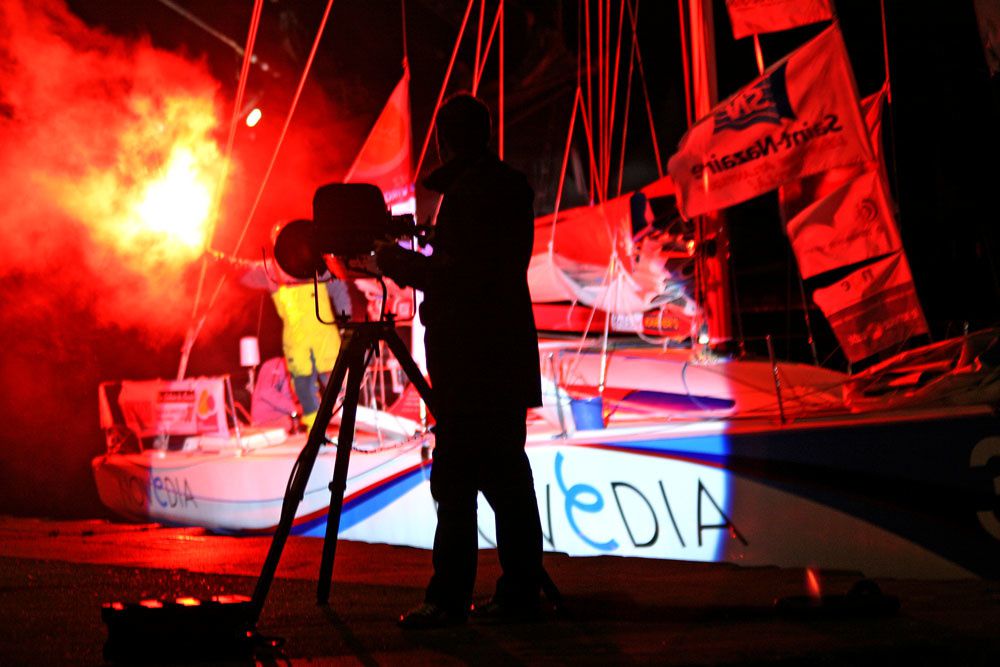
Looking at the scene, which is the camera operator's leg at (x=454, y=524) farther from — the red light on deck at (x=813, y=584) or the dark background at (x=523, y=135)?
the dark background at (x=523, y=135)

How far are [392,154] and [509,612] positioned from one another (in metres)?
4.27

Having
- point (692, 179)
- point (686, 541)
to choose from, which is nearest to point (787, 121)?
point (692, 179)

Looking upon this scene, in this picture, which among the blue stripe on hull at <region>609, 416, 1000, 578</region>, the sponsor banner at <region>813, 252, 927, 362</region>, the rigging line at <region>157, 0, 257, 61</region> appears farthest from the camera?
the rigging line at <region>157, 0, 257, 61</region>

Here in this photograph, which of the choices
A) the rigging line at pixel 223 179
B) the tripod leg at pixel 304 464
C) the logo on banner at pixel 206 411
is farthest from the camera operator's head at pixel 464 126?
the logo on banner at pixel 206 411

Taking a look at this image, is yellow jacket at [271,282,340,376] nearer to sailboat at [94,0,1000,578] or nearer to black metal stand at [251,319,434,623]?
sailboat at [94,0,1000,578]

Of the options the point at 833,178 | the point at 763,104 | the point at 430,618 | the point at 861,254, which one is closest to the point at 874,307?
the point at 861,254

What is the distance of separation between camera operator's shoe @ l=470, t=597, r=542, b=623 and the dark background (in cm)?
449

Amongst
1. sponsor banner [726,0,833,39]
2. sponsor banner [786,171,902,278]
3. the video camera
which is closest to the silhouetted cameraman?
the video camera

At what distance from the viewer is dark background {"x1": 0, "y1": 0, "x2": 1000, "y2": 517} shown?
8016 millimetres

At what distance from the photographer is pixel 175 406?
718 centimetres

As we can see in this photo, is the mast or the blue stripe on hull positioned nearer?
the blue stripe on hull

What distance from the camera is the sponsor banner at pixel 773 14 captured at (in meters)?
4.74

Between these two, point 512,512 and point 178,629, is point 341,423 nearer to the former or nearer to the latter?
point 512,512

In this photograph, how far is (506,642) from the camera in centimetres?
235
